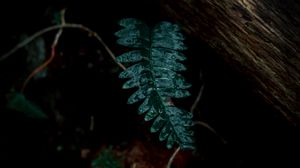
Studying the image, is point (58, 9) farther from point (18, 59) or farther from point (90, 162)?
point (90, 162)

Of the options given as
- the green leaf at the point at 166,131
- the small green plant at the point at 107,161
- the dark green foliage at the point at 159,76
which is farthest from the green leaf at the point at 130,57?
the small green plant at the point at 107,161

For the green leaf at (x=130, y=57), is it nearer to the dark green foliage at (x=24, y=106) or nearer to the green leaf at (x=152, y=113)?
the green leaf at (x=152, y=113)

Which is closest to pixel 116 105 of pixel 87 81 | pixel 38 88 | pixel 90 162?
pixel 87 81

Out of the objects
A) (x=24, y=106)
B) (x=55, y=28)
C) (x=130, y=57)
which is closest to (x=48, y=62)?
(x=55, y=28)

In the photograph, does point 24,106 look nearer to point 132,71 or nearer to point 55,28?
point 55,28

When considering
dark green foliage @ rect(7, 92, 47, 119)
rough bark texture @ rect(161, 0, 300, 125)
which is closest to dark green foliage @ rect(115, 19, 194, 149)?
rough bark texture @ rect(161, 0, 300, 125)

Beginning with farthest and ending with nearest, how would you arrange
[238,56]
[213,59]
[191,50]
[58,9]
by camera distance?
[58,9] < [191,50] < [213,59] < [238,56]

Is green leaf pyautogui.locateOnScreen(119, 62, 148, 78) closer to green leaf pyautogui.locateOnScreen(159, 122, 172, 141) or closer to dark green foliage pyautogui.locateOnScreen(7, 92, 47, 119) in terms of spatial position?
green leaf pyautogui.locateOnScreen(159, 122, 172, 141)
